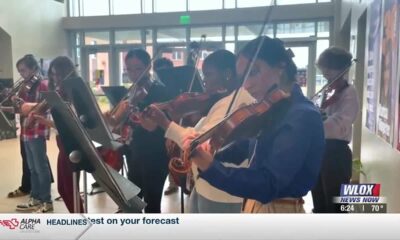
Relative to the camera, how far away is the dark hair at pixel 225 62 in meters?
1.30

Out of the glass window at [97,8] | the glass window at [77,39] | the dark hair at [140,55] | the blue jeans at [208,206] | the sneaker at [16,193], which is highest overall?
the glass window at [97,8]

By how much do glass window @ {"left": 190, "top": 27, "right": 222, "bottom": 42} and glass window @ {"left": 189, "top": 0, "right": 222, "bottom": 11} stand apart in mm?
87

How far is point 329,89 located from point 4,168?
4.32ft

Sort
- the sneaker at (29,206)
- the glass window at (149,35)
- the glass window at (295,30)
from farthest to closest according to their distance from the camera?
the sneaker at (29,206)
the glass window at (149,35)
the glass window at (295,30)

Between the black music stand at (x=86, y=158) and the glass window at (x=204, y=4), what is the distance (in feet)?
2.01

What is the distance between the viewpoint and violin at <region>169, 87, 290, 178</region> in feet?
4.18

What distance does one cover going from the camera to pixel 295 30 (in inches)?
50.3

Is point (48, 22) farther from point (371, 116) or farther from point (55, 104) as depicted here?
point (371, 116)

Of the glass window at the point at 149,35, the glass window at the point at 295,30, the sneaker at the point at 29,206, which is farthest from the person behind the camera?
the sneaker at the point at 29,206

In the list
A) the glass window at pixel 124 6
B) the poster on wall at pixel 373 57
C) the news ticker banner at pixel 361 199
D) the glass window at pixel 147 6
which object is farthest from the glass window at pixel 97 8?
the news ticker banner at pixel 361 199

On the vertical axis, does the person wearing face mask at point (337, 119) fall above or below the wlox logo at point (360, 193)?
above

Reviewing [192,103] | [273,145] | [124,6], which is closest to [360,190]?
[273,145]

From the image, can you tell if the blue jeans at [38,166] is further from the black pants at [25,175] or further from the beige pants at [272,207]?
the beige pants at [272,207]

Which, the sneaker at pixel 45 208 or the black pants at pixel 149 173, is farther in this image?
the sneaker at pixel 45 208
